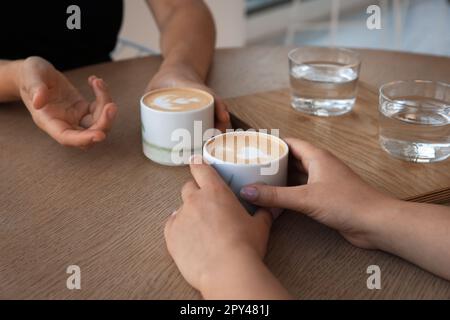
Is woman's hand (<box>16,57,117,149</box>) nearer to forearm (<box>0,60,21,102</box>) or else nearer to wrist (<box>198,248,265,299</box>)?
forearm (<box>0,60,21,102</box>)

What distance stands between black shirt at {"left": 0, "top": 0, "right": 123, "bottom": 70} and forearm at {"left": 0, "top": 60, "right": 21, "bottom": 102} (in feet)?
0.95

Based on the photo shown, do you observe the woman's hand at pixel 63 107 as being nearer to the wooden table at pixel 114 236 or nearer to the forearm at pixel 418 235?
the wooden table at pixel 114 236

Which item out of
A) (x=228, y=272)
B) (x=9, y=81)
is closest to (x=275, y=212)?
(x=228, y=272)

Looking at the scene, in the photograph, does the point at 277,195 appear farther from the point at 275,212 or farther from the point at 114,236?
the point at 114,236

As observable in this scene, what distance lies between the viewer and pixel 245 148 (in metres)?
0.70

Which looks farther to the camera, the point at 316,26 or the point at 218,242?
the point at 316,26

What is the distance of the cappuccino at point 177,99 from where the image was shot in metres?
0.80

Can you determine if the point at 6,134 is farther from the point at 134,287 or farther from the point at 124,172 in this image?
the point at 134,287

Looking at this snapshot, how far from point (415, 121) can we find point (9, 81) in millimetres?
675

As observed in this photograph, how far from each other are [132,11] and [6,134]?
171cm

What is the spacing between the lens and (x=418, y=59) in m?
1.21

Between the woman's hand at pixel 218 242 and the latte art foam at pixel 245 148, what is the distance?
0.04 m

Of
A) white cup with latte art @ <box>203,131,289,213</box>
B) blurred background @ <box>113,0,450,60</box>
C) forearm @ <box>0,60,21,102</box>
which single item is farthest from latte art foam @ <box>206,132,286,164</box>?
blurred background @ <box>113,0,450,60</box>
